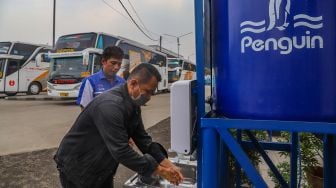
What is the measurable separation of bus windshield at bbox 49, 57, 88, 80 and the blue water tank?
11973 mm

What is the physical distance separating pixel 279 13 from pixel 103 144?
3.94 feet

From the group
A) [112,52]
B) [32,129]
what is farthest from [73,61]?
[112,52]

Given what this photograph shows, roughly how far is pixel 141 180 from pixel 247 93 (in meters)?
1.87

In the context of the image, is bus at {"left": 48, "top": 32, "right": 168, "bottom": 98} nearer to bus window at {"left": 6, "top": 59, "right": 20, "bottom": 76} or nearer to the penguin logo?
bus window at {"left": 6, "top": 59, "right": 20, "bottom": 76}

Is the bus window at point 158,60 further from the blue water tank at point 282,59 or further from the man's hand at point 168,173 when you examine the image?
the blue water tank at point 282,59

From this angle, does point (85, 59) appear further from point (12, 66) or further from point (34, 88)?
point (34, 88)

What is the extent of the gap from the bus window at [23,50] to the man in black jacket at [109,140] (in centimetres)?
1729

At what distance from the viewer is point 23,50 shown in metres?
17.8

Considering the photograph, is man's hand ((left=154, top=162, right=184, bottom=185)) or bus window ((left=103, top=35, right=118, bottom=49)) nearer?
man's hand ((left=154, top=162, right=184, bottom=185))

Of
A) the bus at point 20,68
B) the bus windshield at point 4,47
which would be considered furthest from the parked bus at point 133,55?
the bus windshield at point 4,47

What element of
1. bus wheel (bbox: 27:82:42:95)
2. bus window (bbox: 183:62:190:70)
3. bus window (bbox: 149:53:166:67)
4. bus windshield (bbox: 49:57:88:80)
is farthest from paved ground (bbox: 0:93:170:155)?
bus window (bbox: 183:62:190:70)

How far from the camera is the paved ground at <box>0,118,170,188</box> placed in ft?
13.3

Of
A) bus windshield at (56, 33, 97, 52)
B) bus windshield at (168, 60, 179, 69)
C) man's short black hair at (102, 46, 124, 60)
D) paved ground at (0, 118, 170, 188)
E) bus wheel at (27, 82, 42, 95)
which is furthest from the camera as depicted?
bus windshield at (168, 60, 179, 69)

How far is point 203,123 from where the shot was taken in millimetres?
1500
